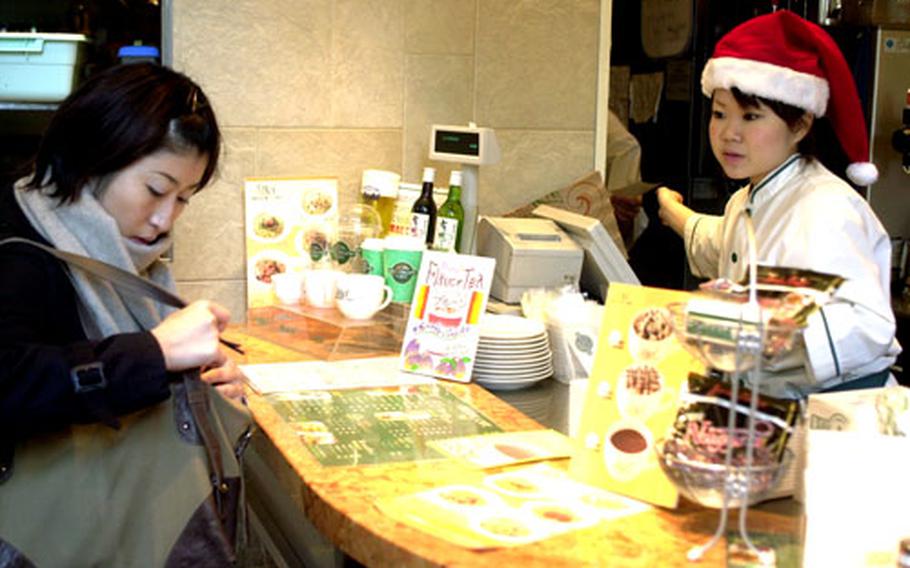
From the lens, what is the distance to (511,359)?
2324mm

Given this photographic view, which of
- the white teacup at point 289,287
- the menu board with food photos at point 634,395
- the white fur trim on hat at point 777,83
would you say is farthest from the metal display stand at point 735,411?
the white teacup at point 289,287

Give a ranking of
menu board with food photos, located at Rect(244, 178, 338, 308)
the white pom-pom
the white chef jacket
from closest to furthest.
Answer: the white chef jacket
the white pom-pom
menu board with food photos, located at Rect(244, 178, 338, 308)

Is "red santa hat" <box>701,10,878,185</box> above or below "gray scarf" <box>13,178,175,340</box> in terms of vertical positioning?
above

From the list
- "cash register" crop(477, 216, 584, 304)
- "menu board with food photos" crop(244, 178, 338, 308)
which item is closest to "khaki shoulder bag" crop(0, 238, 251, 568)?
"cash register" crop(477, 216, 584, 304)

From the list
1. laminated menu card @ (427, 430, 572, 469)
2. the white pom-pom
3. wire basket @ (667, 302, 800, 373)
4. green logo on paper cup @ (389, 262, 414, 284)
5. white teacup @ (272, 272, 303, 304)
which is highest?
the white pom-pom

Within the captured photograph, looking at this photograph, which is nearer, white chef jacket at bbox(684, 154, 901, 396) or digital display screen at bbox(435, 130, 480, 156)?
white chef jacket at bbox(684, 154, 901, 396)

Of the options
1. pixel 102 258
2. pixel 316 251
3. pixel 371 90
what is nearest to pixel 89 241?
pixel 102 258

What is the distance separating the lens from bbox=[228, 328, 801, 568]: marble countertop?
139cm

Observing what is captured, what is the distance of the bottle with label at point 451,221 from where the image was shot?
2924mm

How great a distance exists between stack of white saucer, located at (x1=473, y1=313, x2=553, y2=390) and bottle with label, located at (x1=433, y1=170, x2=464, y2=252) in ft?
1.84

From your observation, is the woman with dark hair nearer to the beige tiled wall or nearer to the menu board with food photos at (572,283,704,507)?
the menu board with food photos at (572,283,704,507)

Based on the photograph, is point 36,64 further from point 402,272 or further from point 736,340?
point 736,340

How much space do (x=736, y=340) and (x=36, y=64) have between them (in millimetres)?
2327

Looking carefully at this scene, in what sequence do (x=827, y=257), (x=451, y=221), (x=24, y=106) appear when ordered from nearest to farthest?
1. (x=827, y=257)
2. (x=451, y=221)
3. (x=24, y=106)
